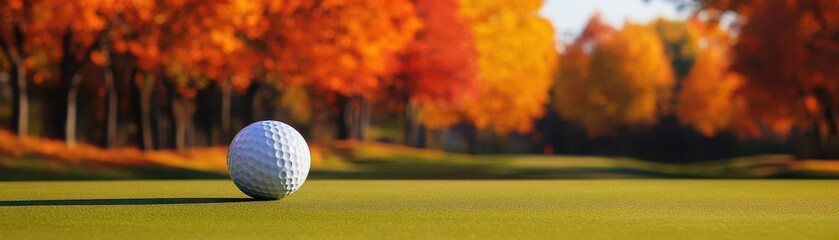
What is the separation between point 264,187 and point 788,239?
26.5 feet

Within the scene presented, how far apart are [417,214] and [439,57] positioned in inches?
1664

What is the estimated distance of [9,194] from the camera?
19453 mm

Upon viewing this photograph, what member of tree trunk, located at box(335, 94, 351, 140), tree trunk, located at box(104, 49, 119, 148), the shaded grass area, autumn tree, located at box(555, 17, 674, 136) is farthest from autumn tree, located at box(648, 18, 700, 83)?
tree trunk, located at box(104, 49, 119, 148)

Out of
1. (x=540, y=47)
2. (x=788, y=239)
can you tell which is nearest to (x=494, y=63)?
(x=540, y=47)

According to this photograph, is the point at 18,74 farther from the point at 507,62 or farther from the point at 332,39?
the point at 507,62

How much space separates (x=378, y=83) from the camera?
182ft

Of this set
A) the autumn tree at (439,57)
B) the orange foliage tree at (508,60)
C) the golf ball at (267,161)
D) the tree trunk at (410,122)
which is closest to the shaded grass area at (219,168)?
the autumn tree at (439,57)

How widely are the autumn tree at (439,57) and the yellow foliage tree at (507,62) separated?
A: 454cm

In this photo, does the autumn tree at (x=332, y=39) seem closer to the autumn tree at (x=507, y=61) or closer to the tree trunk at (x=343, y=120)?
the tree trunk at (x=343, y=120)

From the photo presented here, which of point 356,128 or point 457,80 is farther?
point 356,128

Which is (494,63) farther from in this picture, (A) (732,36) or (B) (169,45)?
(B) (169,45)

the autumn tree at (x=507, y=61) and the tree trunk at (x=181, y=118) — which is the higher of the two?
the autumn tree at (x=507, y=61)

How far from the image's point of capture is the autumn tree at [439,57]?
5634 centimetres

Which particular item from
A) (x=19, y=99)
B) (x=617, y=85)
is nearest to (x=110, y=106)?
(x=19, y=99)
